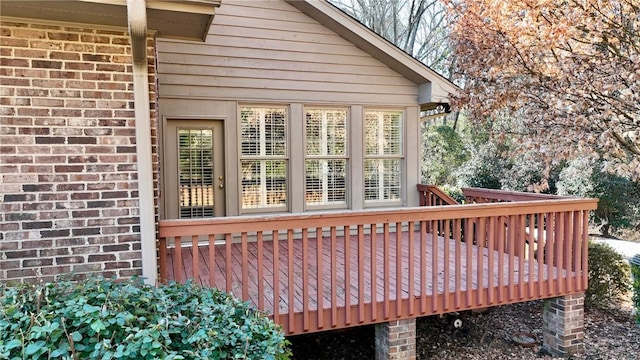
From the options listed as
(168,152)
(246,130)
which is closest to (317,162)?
(246,130)

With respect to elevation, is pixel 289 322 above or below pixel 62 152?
below

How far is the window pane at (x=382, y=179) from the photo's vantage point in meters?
6.76

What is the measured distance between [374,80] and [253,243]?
3.08m

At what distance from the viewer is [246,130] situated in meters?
5.99

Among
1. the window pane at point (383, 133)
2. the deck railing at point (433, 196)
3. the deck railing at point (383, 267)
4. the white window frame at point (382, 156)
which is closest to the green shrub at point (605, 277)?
the deck railing at point (383, 267)

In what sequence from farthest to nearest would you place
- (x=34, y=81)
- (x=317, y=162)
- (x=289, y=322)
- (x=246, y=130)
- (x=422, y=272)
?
(x=317, y=162) < (x=246, y=130) < (x=422, y=272) < (x=289, y=322) < (x=34, y=81)

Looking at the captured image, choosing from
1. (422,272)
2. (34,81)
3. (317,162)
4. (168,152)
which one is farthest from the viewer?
(317,162)

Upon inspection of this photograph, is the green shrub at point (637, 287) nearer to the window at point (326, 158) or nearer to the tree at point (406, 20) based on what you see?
the window at point (326, 158)

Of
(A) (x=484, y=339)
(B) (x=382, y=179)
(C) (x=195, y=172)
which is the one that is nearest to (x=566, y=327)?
(A) (x=484, y=339)

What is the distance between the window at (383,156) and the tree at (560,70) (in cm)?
108

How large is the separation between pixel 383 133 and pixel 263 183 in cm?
211

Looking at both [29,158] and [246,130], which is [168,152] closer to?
[246,130]

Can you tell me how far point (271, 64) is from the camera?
19.7 feet

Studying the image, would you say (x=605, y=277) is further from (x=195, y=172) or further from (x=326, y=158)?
(x=195, y=172)
